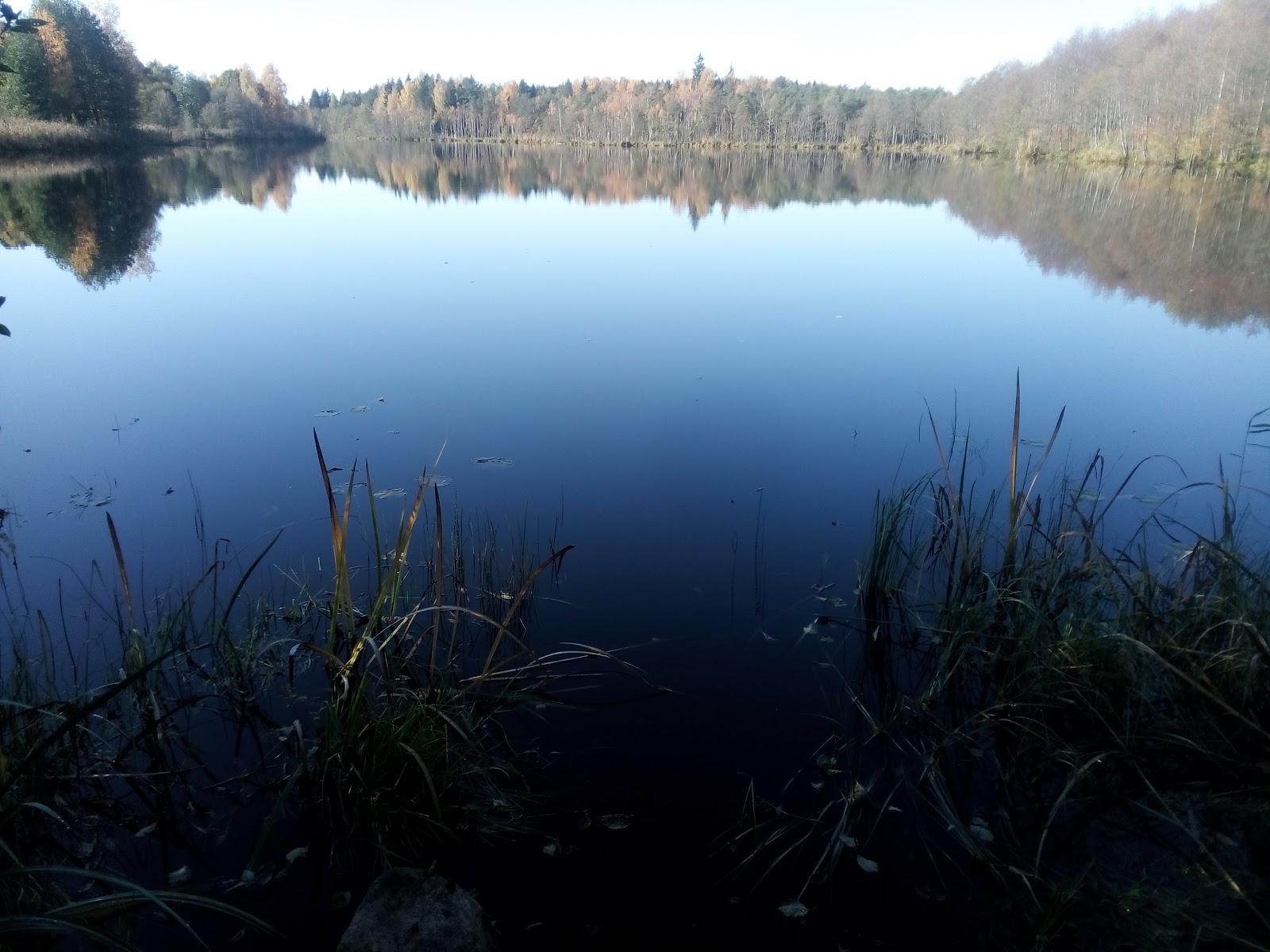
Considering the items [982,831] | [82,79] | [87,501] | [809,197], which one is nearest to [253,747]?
[982,831]

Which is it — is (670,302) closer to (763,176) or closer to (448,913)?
(448,913)

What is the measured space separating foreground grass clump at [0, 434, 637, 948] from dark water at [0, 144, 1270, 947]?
334mm

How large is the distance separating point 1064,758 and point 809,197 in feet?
68.4

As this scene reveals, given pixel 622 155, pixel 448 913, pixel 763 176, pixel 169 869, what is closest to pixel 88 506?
pixel 169 869

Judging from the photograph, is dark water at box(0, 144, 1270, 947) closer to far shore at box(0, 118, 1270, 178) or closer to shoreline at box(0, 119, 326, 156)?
shoreline at box(0, 119, 326, 156)

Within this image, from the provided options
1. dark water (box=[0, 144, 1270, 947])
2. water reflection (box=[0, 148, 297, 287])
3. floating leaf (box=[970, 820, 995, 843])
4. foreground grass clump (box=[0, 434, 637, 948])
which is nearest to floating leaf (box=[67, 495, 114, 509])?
dark water (box=[0, 144, 1270, 947])

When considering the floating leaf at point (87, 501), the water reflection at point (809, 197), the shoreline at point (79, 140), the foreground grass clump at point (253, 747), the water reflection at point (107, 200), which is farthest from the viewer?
the shoreline at point (79, 140)

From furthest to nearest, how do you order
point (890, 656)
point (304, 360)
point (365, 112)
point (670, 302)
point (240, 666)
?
point (365, 112) → point (670, 302) → point (304, 360) → point (890, 656) → point (240, 666)

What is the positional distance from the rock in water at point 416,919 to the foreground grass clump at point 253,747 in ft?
0.72

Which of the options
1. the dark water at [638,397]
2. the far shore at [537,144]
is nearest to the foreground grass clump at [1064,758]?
the dark water at [638,397]

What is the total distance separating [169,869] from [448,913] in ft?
2.85

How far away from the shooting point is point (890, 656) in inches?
123

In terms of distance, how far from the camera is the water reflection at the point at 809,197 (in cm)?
1050

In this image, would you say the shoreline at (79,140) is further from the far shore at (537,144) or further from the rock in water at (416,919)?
the rock in water at (416,919)
